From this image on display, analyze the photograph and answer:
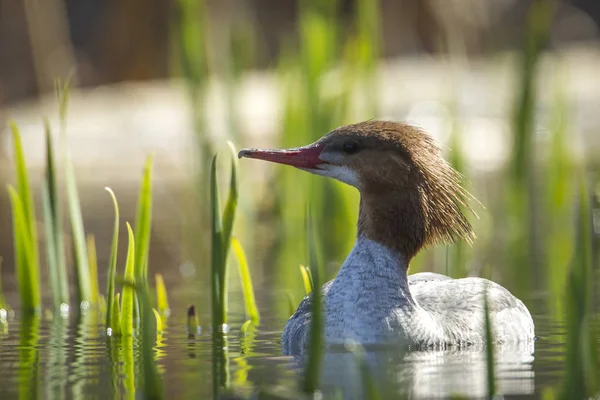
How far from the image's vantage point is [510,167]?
8750 millimetres

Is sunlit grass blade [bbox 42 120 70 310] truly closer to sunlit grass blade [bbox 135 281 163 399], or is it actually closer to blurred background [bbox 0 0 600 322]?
blurred background [bbox 0 0 600 322]

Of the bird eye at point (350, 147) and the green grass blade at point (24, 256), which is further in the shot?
the green grass blade at point (24, 256)

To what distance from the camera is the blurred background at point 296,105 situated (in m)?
8.72

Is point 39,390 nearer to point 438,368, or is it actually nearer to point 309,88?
point 438,368

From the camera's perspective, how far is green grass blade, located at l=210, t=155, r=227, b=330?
556 cm

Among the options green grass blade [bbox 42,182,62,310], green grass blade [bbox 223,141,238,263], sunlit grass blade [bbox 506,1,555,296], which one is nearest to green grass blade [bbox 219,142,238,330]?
green grass blade [bbox 223,141,238,263]

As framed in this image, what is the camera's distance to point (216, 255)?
5.76 m

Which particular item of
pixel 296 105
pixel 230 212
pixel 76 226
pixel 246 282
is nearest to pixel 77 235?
pixel 76 226

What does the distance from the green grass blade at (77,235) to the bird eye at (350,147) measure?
4.55 feet

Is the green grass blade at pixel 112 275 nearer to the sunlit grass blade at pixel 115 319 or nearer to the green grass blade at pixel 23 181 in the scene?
the sunlit grass blade at pixel 115 319

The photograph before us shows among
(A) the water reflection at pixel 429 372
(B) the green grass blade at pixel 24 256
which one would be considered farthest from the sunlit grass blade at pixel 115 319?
(A) the water reflection at pixel 429 372

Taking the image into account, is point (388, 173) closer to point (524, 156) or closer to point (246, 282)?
point (246, 282)

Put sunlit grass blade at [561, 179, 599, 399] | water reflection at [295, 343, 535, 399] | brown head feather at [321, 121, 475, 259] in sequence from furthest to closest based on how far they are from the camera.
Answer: brown head feather at [321, 121, 475, 259] → water reflection at [295, 343, 535, 399] → sunlit grass blade at [561, 179, 599, 399]

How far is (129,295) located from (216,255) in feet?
1.62
